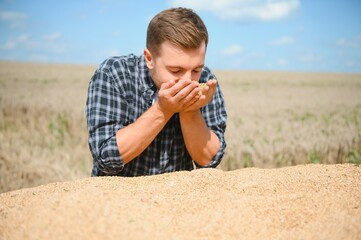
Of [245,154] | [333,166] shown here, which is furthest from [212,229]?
[245,154]

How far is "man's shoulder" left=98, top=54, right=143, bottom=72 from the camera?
2.49m

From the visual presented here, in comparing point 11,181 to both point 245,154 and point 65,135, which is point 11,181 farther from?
point 245,154

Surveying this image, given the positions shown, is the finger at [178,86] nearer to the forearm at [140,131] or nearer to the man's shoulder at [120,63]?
the forearm at [140,131]

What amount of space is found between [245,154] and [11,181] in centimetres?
305

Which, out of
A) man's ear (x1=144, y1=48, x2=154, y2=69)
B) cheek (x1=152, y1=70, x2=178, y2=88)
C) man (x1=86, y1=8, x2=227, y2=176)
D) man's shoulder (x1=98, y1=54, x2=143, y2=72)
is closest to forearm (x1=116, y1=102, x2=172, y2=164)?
man (x1=86, y1=8, x2=227, y2=176)

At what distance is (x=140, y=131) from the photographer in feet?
7.43

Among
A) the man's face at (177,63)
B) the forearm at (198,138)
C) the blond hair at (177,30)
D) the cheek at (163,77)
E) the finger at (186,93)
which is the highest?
the blond hair at (177,30)

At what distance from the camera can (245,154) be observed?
5402mm

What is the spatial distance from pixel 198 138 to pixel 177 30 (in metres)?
0.65

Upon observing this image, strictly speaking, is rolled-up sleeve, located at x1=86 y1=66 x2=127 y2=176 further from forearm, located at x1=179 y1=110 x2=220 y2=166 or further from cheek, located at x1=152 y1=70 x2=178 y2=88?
forearm, located at x1=179 y1=110 x2=220 y2=166

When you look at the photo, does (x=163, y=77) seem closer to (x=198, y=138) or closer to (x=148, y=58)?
(x=148, y=58)

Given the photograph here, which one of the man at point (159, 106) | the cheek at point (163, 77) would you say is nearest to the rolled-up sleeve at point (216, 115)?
the man at point (159, 106)

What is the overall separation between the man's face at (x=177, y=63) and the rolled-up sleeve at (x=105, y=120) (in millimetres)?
311

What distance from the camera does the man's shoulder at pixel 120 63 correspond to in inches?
98.0
